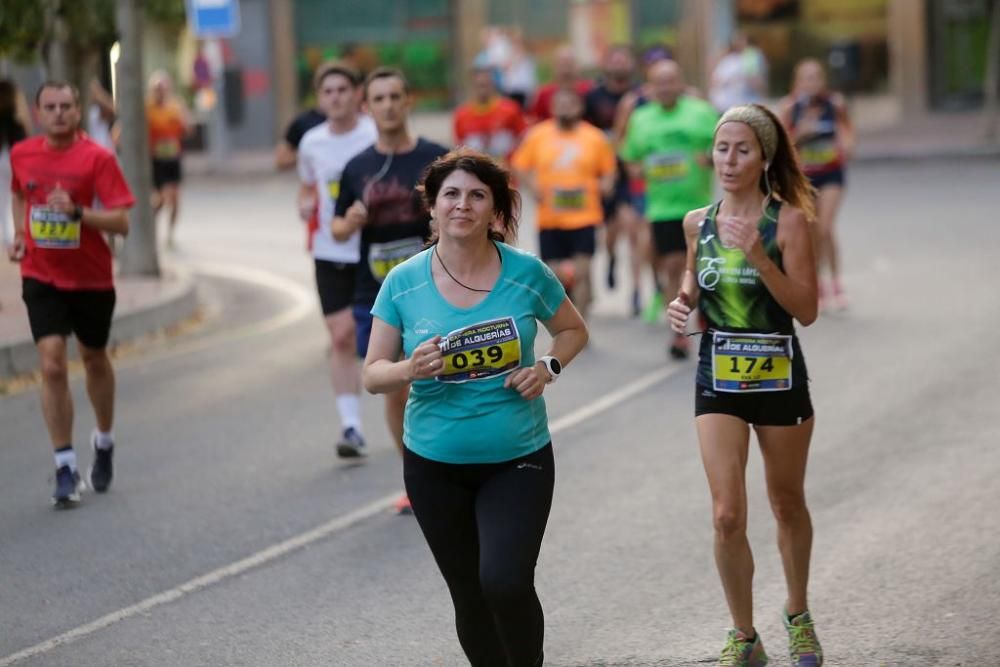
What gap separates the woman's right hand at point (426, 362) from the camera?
4.90 meters

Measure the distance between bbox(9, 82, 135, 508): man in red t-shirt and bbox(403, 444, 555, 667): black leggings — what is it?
3829mm

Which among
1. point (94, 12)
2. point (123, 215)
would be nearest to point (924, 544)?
point (123, 215)

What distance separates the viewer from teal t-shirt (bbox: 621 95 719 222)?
12938 millimetres

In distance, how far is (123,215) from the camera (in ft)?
28.2

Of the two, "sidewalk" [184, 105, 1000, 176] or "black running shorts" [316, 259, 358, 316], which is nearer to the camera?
"black running shorts" [316, 259, 358, 316]

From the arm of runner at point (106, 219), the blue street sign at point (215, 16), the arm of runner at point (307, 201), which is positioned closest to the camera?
the arm of runner at point (106, 219)

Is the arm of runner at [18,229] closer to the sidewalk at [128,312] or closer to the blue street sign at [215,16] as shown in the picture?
the sidewalk at [128,312]

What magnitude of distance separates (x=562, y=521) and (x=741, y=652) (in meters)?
2.42

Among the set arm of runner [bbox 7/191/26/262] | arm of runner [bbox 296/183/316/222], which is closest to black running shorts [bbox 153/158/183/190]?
arm of runner [bbox 296/183/316/222]

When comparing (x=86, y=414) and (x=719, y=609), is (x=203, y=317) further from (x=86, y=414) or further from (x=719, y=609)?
(x=719, y=609)

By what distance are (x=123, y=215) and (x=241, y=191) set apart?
21.5 meters

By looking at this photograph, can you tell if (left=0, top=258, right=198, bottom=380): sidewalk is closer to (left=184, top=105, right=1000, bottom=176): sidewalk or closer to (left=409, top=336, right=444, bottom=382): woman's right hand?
(left=409, top=336, right=444, bottom=382): woman's right hand

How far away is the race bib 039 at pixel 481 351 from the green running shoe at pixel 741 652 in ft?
4.12

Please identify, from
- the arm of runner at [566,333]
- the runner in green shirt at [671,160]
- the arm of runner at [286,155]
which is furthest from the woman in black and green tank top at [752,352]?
the runner in green shirt at [671,160]
